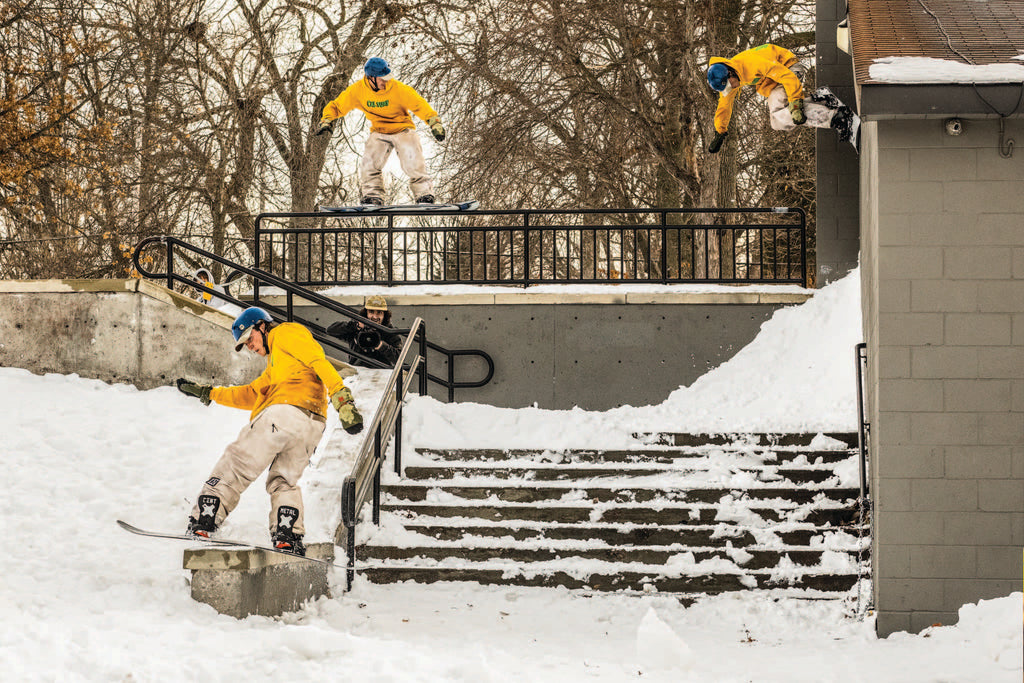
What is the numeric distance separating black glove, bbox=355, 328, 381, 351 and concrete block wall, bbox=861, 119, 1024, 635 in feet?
18.8

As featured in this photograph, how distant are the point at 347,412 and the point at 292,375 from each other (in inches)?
24.4

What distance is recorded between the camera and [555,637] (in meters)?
7.53

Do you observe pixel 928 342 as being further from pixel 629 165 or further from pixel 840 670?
pixel 629 165

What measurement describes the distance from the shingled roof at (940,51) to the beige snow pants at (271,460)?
4185 millimetres

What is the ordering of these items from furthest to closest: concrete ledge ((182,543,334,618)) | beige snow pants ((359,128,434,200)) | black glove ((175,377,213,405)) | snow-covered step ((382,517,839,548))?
1. beige snow pants ((359,128,434,200))
2. snow-covered step ((382,517,839,548))
3. black glove ((175,377,213,405))
4. concrete ledge ((182,543,334,618))

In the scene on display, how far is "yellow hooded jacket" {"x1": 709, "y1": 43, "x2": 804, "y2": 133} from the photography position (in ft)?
38.0

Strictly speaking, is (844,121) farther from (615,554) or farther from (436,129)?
(615,554)

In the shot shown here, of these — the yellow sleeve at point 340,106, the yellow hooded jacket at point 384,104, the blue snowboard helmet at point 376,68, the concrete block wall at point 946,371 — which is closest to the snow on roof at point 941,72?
the concrete block wall at point 946,371

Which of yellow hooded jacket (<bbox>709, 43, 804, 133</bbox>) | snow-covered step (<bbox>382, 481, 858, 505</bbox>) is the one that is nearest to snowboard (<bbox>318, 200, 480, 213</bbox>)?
yellow hooded jacket (<bbox>709, 43, 804, 133</bbox>)

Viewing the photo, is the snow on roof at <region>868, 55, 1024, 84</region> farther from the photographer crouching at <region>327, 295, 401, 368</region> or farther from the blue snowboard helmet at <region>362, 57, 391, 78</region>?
the blue snowboard helmet at <region>362, 57, 391, 78</region>

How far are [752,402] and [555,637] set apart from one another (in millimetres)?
4859

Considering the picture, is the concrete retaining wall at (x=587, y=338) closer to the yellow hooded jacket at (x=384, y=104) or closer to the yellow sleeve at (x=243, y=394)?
the yellow hooded jacket at (x=384, y=104)

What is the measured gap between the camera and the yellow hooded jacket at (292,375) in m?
7.92

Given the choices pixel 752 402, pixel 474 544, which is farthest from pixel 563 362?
pixel 474 544
